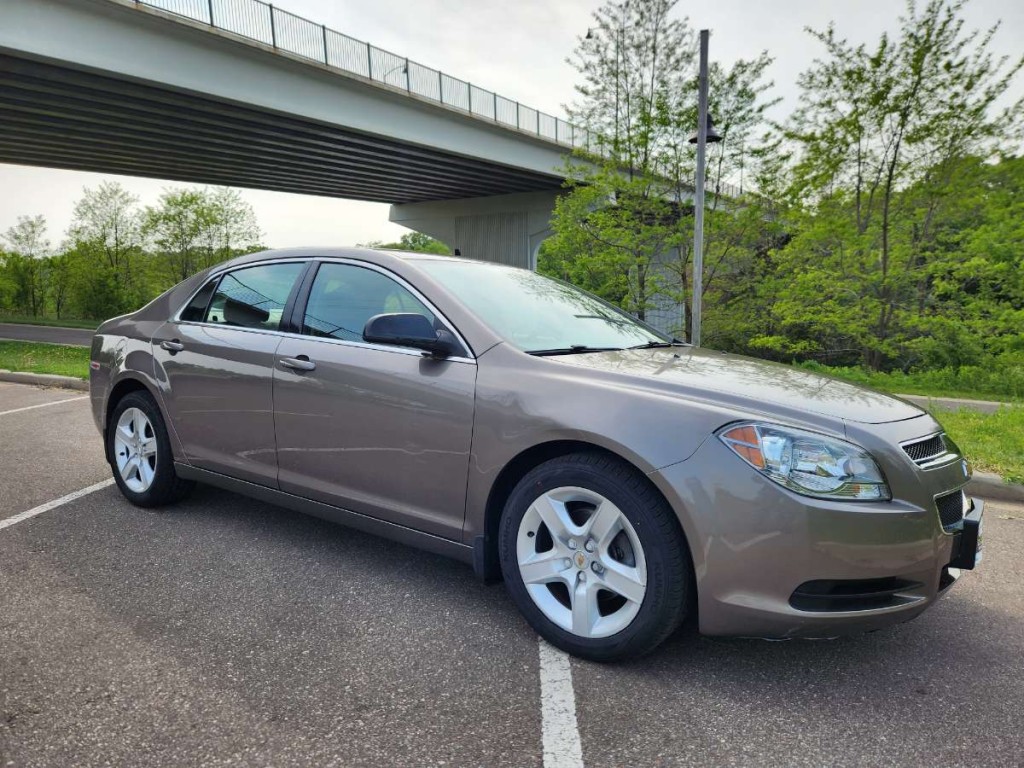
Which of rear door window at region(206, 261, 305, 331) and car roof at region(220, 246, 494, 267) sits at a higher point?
car roof at region(220, 246, 494, 267)

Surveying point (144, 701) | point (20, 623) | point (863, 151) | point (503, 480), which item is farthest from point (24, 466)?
point (863, 151)

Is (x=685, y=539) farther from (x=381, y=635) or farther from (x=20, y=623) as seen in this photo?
(x=20, y=623)

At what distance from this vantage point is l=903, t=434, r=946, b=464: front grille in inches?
91.9

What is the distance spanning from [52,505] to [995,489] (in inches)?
251

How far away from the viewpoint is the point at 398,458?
9.66 feet

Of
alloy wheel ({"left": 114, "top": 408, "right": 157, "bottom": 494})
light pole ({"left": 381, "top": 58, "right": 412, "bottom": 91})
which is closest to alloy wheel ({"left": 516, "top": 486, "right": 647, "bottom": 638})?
alloy wheel ({"left": 114, "top": 408, "right": 157, "bottom": 494})

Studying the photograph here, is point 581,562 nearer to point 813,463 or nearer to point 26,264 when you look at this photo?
point 813,463

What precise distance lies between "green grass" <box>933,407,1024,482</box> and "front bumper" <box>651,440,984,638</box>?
11.3 ft

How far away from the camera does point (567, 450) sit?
102 inches

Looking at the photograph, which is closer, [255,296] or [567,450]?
[567,450]

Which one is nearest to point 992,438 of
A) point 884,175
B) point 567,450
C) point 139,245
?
point 567,450

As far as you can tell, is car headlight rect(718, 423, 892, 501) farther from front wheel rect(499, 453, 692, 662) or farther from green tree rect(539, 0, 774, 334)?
green tree rect(539, 0, 774, 334)

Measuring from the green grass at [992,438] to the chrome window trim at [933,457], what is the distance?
9.76 ft

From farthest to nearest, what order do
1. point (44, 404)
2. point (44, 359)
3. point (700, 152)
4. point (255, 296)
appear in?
1. point (44, 359)
2. point (700, 152)
3. point (44, 404)
4. point (255, 296)
